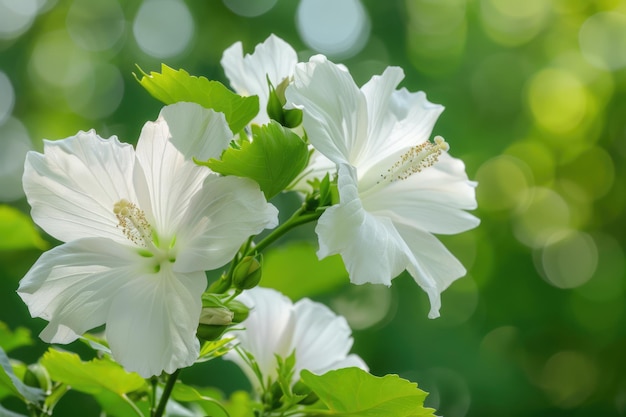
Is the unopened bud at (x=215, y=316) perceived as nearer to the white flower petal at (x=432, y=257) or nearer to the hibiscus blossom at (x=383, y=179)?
the hibiscus blossom at (x=383, y=179)

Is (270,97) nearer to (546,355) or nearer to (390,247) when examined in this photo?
(390,247)

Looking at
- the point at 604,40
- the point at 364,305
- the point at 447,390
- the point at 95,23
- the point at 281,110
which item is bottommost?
the point at 447,390

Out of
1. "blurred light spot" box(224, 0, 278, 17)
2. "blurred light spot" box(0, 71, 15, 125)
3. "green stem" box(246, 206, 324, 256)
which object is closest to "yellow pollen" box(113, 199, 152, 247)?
"green stem" box(246, 206, 324, 256)

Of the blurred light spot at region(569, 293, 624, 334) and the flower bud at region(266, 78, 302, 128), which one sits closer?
the flower bud at region(266, 78, 302, 128)

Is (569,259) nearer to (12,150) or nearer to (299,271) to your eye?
(12,150)

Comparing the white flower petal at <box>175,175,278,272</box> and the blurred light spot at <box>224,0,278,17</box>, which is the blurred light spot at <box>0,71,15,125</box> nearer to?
the blurred light spot at <box>224,0,278,17</box>

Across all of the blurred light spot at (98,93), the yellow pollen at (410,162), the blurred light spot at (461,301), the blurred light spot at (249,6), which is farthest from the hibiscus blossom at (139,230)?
the blurred light spot at (249,6)

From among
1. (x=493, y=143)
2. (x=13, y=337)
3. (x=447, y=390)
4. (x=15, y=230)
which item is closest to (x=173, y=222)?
(x=13, y=337)

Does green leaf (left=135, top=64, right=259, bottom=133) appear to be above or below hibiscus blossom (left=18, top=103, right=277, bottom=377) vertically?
above
